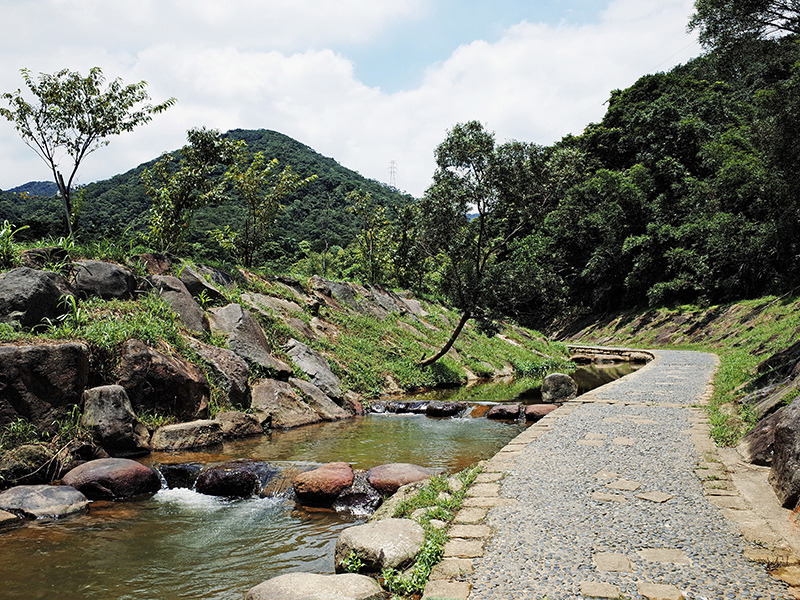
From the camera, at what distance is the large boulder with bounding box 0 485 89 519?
524cm

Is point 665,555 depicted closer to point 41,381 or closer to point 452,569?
point 452,569

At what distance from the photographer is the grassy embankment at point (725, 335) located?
24.7ft

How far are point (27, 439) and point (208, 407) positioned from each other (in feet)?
9.33

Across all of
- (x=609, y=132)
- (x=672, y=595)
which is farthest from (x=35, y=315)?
(x=609, y=132)

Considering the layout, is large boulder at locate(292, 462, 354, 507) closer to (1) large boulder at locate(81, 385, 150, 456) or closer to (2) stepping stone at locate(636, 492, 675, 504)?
(1) large boulder at locate(81, 385, 150, 456)

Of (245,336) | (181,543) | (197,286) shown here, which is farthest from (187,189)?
(181,543)

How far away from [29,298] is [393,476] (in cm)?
633

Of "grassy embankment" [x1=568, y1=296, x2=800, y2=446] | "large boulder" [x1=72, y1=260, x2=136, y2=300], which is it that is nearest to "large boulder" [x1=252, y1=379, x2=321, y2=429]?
"large boulder" [x1=72, y1=260, x2=136, y2=300]

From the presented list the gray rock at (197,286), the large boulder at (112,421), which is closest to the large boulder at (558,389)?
the gray rock at (197,286)

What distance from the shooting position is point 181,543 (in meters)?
4.84

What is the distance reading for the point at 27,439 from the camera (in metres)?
6.59

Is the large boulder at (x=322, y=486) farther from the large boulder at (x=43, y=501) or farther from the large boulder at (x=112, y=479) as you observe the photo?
the large boulder at (x=43, y=501)

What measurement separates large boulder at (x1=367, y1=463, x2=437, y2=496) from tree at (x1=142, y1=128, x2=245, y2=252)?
35.6 feet

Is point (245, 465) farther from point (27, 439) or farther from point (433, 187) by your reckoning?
point (433, 187)
